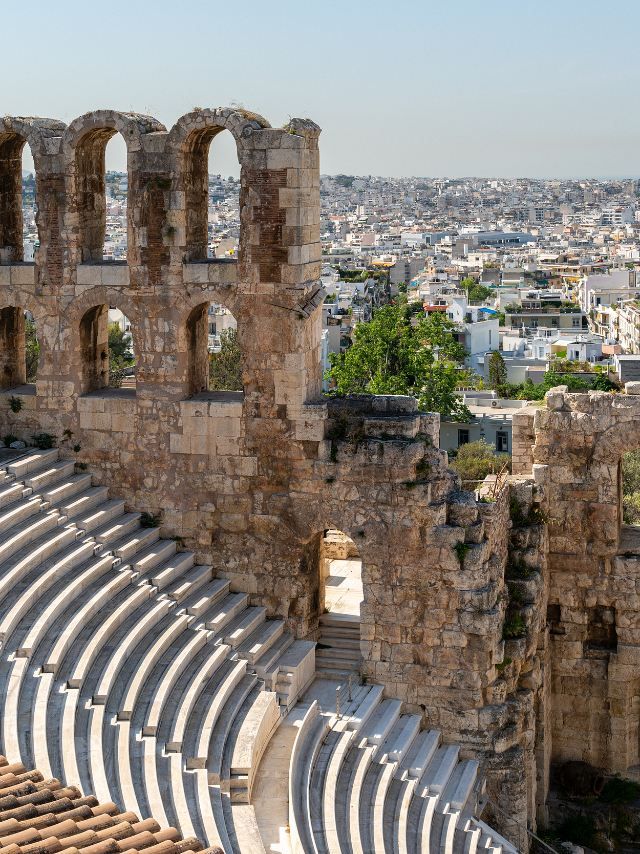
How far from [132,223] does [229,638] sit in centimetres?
626

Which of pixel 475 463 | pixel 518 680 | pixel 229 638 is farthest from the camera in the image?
pixel 475 463

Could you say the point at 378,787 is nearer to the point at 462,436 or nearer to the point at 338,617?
the point at 338,617

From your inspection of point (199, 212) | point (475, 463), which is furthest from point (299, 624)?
point (475, 463)

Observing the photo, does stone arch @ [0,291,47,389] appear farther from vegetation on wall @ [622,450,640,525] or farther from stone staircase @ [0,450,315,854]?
vegetation on wall @ [622,450,640,525]

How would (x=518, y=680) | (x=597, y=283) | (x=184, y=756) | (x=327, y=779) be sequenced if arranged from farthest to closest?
1. (x=597, y=283)
2. (x=518, y=680)
3. (x=327, y=779)
4. (x=184, y=756)

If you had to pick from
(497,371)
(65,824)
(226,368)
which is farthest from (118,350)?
(65,824)

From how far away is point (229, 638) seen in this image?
58.3 ft

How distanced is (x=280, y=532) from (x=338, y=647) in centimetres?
205

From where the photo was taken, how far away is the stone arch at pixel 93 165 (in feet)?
61.5

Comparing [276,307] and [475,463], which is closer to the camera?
[276,307]

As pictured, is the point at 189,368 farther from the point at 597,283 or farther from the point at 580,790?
the point at 597,283

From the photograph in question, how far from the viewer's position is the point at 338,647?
19.3 m

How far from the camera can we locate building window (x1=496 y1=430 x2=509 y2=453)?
4978 centimetres

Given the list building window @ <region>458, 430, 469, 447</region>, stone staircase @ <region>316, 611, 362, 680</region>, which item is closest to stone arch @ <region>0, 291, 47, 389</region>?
stone staircase @ <region>316, 611, 362, 680</region>
